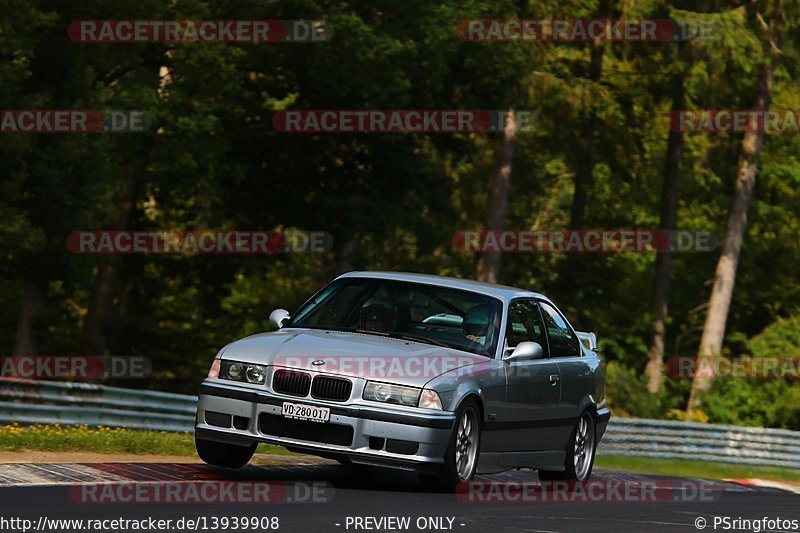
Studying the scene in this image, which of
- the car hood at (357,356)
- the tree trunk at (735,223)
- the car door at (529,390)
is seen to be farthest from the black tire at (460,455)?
the tree trunk at (735,223)

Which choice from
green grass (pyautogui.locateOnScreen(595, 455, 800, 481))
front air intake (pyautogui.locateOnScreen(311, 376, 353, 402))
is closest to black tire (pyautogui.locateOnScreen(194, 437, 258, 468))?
front air intake (pyautogui.locateOnScreen(311, 376, 353, 402))

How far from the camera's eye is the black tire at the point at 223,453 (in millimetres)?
12008

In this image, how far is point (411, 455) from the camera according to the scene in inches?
441

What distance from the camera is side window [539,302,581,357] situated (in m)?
13.8

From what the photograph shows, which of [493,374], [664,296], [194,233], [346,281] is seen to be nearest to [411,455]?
[493,374]

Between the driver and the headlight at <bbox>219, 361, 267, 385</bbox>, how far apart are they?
1.84 metres

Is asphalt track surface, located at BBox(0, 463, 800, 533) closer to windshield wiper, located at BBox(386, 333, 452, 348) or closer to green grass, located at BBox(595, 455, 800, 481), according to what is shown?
windshield wiper, located at BBox(386, 333, 452, 348)

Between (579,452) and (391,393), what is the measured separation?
349 cm

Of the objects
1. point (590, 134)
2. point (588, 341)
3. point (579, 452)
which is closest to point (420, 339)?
point (579, 452)

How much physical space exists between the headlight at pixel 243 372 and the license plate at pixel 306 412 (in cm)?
32

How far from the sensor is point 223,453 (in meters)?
12.1

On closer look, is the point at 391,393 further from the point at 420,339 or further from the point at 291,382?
the point at 420,339

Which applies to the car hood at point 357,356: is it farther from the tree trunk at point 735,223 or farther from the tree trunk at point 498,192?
the tree trunk at point 735,223

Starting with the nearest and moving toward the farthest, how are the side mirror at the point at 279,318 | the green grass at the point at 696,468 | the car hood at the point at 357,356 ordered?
the car hood at the point at 357,356, the side mirror at the point at 279,318, the green grass at the point at 696,468
